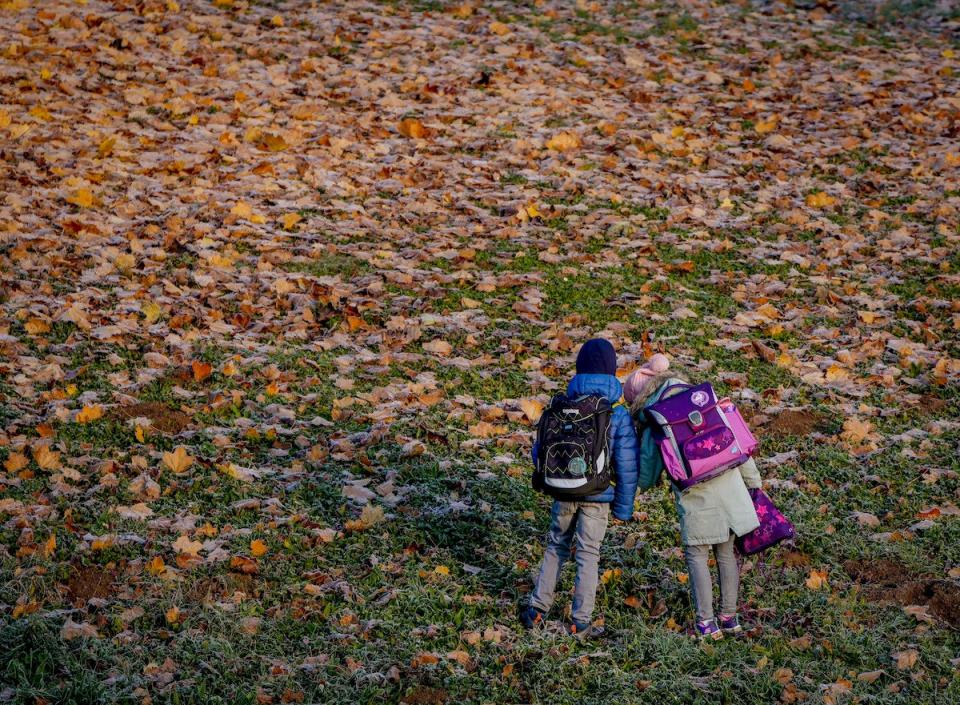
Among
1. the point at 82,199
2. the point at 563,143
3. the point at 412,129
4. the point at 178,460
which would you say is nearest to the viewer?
the point at 178,460

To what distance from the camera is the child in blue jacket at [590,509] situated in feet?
17.0

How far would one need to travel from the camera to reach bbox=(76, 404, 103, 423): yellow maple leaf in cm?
679

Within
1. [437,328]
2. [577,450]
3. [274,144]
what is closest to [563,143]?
[274,144]

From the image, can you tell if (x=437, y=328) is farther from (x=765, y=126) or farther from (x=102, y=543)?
(x=765, y=126)

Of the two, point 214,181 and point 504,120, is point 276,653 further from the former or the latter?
point 504,120

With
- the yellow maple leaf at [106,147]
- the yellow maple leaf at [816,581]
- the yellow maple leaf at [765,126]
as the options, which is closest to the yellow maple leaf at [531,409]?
the yellow maple leaf at [816,581]

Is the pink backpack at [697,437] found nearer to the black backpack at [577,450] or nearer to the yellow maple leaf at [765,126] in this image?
the black backpack at [577,450]

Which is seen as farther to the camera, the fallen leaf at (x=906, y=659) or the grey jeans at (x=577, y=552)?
the grey jeans at (x=577, y=552)

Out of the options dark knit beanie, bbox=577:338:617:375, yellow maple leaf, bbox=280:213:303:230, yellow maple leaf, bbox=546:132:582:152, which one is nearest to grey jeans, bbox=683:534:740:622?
dark knit beanie, bbox=577:338:617:375

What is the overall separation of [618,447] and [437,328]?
3.34 meters

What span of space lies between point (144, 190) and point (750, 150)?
21.4ft

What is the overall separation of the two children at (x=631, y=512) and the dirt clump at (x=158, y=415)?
286 centimetres

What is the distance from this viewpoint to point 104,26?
1295cm

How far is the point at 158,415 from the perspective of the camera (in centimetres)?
696
